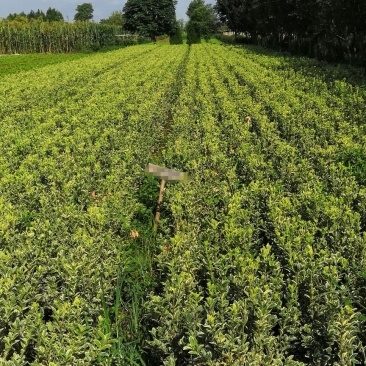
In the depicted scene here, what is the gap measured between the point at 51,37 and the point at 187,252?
62.2m

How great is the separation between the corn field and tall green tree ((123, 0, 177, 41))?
10748 millimetres

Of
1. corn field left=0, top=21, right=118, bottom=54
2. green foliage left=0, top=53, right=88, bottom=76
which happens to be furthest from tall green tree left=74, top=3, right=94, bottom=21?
green foliage left=0, top=53, right=88, bottom=76

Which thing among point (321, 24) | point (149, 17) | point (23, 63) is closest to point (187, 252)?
point (321, 24)

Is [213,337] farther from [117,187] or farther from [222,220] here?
[117,187]

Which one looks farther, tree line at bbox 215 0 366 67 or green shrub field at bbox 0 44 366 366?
tree line at bbox 215 0 366 67

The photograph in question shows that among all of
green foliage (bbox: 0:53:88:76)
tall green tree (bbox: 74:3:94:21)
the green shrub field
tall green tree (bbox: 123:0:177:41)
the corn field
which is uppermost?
tall green tree (bbox: 74:3:94:21)

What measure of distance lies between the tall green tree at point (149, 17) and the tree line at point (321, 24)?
3264cm

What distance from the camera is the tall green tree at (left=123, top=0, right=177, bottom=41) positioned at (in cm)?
7375

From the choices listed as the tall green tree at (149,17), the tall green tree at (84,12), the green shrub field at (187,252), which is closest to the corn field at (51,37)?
the tall green tree at (149,17)

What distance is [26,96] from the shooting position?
42.0 ft

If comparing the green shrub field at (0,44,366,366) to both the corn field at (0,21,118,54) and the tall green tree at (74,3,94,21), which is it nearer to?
the corn field at (0,21,118,54)

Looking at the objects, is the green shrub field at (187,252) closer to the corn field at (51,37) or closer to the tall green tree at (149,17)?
the corn field at (51,37)

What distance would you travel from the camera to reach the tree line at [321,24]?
20672 millimetres

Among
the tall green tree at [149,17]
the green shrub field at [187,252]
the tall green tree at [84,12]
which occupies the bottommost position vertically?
the green shrub field at [187,252]
